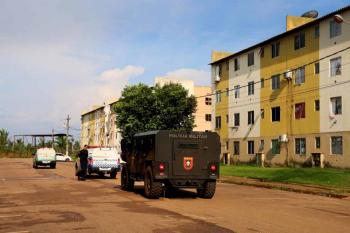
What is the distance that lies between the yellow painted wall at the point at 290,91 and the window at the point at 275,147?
56cm

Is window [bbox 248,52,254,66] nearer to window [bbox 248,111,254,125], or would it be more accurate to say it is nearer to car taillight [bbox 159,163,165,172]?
window [bbox 248,111,254,125]

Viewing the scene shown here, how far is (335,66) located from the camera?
37.4 m

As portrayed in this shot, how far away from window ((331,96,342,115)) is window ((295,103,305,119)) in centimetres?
360

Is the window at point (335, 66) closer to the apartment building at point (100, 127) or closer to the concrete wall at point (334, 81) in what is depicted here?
the concrete wall at point (334, 81)

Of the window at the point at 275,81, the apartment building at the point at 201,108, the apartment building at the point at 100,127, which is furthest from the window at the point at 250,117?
the apartment building at the point at 100,127

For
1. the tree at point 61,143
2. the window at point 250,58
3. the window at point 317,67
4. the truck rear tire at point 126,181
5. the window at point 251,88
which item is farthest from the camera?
the tree at point 61,143

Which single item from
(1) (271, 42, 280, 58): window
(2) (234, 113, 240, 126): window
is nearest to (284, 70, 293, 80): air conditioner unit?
(1) (271, 42, 280, 58): window

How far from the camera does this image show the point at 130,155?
21.0 metres

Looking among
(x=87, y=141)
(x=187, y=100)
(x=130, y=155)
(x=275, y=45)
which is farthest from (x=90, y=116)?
(x=130, y=155)

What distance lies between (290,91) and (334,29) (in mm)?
7023

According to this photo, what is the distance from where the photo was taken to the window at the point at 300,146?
1608 inches

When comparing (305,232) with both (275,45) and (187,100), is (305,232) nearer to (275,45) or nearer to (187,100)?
(275,45)

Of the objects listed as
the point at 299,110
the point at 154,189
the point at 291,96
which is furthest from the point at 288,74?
the point at 154,189

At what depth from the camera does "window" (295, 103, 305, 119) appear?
4103cm
